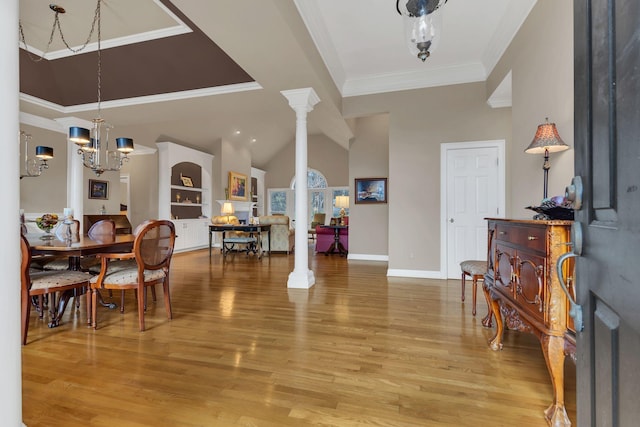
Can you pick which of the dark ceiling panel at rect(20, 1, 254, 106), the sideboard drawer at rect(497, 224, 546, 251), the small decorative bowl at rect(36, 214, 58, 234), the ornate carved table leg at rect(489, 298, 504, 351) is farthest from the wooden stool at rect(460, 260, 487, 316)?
the small decorative bowl at rect(36, 214, 58, 234)

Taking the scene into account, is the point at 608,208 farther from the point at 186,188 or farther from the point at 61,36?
the point at 186,188

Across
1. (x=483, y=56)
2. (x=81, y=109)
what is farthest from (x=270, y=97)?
(x=81, y=109)

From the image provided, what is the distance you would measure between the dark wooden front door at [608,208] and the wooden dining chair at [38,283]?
3136 mm

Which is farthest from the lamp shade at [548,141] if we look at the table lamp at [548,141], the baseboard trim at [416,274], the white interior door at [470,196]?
the baseboard trim at [416,274]

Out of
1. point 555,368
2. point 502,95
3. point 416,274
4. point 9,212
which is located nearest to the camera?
point 9,212

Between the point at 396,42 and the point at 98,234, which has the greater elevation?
the point at 396,42

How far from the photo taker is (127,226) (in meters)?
7.31

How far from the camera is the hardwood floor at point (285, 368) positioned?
1.52 m

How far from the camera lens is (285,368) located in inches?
76.6

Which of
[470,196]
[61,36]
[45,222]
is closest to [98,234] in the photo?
[45,222]

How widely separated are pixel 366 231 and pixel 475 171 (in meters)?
2.68

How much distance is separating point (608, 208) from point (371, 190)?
602cm

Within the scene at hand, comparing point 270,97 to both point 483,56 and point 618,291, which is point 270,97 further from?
point 618,291

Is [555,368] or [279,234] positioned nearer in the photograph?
[555,368]
